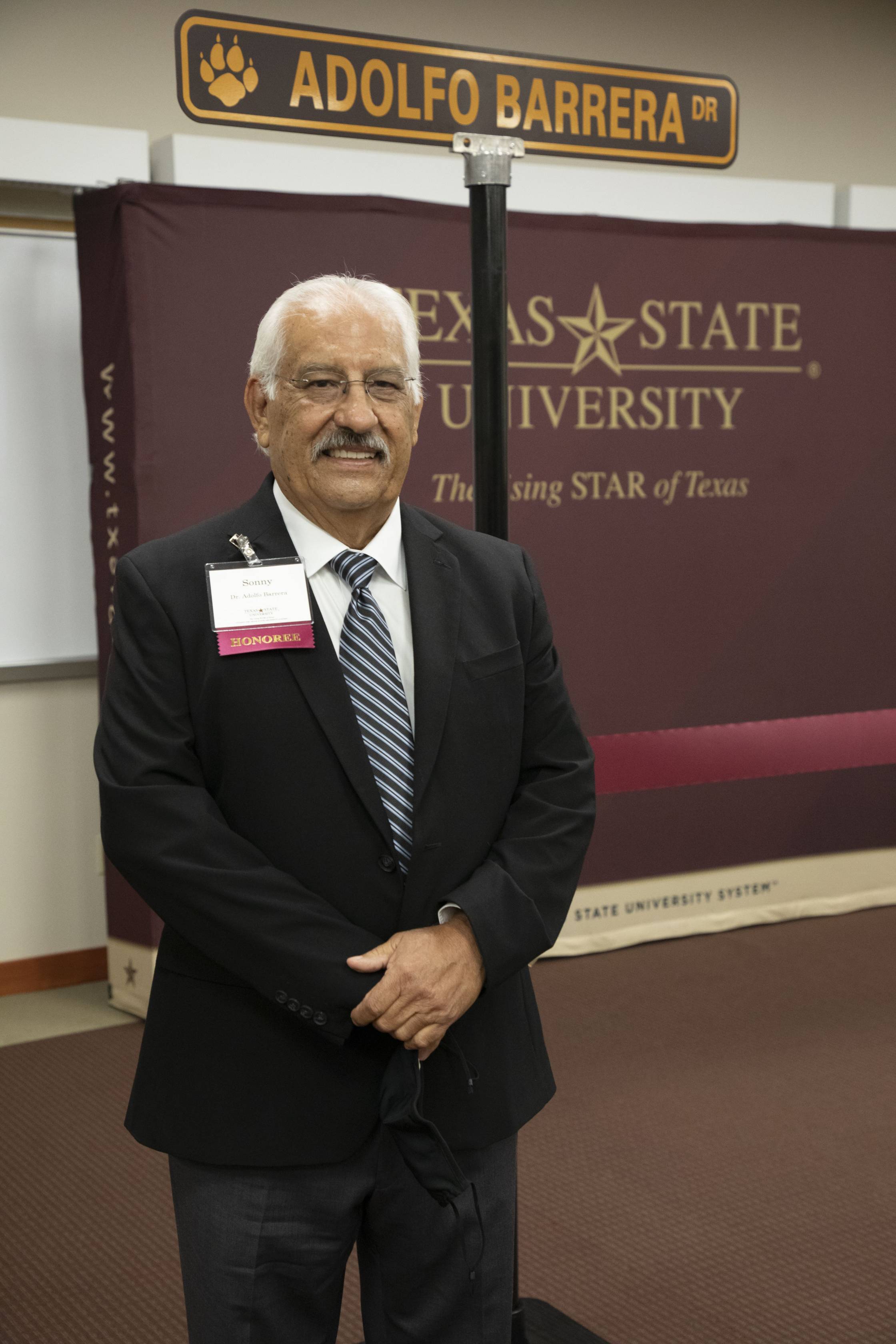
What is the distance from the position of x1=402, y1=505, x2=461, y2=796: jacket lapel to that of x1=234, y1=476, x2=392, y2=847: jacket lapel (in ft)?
0.18

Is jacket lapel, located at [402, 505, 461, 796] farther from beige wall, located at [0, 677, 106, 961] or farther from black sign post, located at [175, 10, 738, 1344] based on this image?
beige wall, located at [0, 677, 106, 961]

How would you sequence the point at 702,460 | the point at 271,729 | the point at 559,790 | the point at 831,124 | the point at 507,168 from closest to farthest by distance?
1. the point at 271,729
2. the point at 559,790
3. the point at 507,168
4. the point at 702,460
5. the point at 831,124

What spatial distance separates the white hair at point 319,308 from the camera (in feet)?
4.66

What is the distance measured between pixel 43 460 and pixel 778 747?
2.19m

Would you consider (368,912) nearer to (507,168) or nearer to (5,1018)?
(507,168)

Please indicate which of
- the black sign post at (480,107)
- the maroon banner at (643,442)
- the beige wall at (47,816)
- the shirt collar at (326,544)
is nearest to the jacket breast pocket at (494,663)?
the shirt collar at (326,544)

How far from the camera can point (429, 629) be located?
1.47 m

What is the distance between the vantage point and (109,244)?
3.46 metres

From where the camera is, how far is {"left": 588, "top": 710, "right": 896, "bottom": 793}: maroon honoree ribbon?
331cm

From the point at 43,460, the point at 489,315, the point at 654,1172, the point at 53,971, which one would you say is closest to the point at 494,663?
the point at 489,315

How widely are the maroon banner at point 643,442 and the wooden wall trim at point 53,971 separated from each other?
41.9 inches

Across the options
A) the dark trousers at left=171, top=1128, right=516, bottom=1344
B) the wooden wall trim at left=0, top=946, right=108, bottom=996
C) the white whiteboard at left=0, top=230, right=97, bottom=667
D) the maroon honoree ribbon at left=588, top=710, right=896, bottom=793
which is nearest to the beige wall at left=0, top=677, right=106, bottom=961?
the wooden wall trim at left=0, top=946, right=108, bottom=996

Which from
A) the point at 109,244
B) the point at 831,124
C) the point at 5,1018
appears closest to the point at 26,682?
the point at 5,1018

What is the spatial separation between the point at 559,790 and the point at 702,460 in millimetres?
2887
